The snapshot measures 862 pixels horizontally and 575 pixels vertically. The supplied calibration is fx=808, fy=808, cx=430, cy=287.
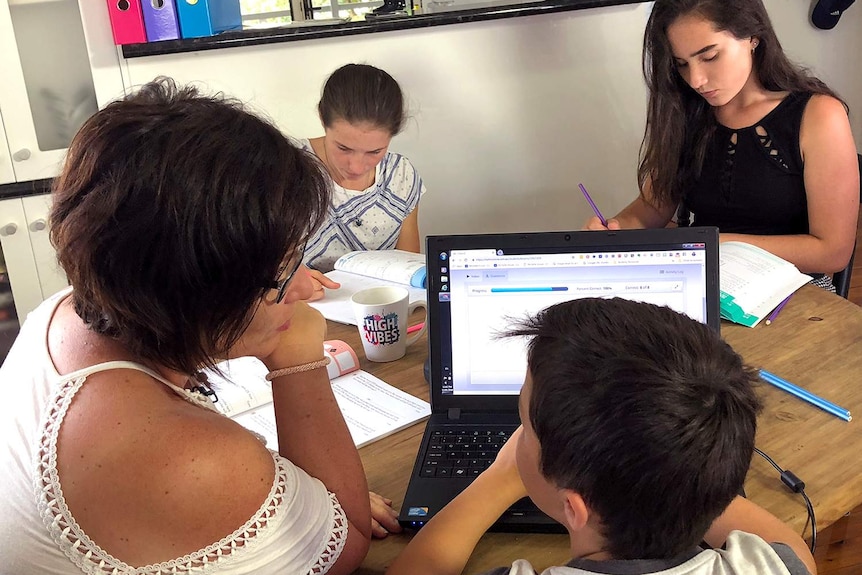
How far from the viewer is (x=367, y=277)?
1.71 metres

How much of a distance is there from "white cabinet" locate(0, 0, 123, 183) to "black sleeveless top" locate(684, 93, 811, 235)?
1.76 m

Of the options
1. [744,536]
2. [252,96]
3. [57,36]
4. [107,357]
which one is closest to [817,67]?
[252,96]

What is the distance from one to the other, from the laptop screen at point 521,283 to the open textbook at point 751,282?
0.31 meters

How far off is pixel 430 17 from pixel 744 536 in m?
2.17

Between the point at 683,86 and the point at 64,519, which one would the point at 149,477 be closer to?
the point at 64,519

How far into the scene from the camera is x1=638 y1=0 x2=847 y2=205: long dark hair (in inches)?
72.6

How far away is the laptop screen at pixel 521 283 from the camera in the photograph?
3.68ft

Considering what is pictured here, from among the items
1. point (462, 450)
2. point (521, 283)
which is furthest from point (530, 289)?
point (462, 450)

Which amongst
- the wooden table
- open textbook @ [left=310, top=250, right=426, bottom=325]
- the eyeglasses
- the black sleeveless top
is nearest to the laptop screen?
the wooden table

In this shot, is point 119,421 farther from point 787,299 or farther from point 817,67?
point 817,67

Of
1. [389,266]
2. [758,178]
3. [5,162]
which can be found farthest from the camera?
[5,162]

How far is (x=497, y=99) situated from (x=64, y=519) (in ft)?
7.67

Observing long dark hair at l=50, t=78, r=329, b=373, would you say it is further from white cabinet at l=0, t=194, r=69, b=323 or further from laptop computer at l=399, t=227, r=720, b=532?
white cabinet at l=0, t=194, r=69, b=323

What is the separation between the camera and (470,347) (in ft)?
3.75
